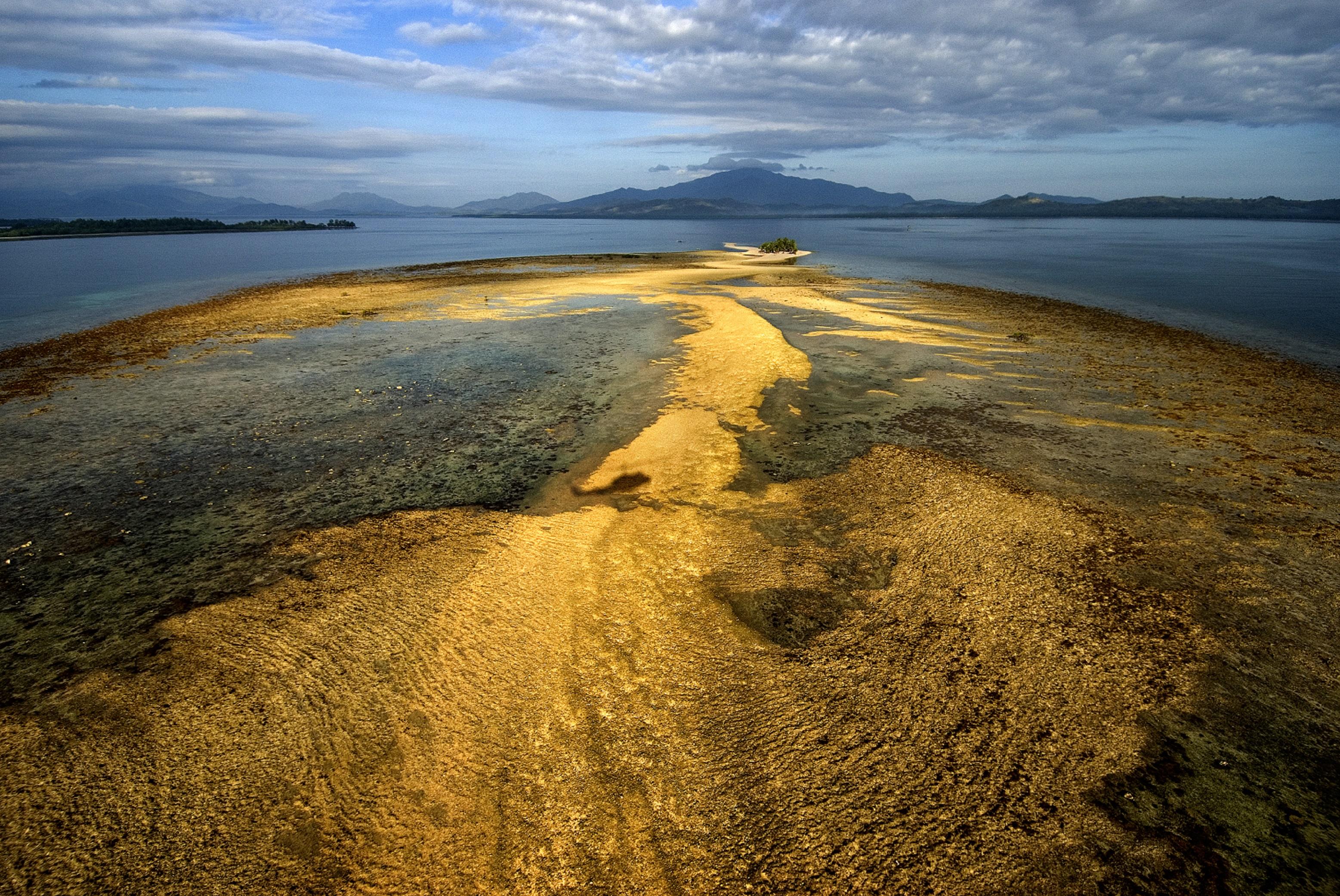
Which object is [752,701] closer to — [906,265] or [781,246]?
[906,265]

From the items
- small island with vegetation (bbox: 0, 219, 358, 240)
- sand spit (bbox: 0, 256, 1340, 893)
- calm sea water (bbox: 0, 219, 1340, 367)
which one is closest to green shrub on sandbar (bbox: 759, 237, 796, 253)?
calm sea water (bbox: 0, 219, 1340, 367)

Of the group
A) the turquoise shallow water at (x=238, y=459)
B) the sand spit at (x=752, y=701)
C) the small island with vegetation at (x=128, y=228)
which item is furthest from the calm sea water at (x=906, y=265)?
the sand spit at (x=752, y=701)

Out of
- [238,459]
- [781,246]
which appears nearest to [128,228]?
[781,246]

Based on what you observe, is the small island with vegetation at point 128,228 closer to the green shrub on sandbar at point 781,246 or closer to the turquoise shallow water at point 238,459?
the green shrub on sandbar at point 781,246

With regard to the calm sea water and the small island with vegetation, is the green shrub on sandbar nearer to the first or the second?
the calm sea water

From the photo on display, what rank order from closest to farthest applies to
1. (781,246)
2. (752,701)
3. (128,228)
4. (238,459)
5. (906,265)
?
(752,701) < (238,459) < (906,265) < (781,246) < (128,228)

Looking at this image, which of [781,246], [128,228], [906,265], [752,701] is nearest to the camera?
[752,701]
